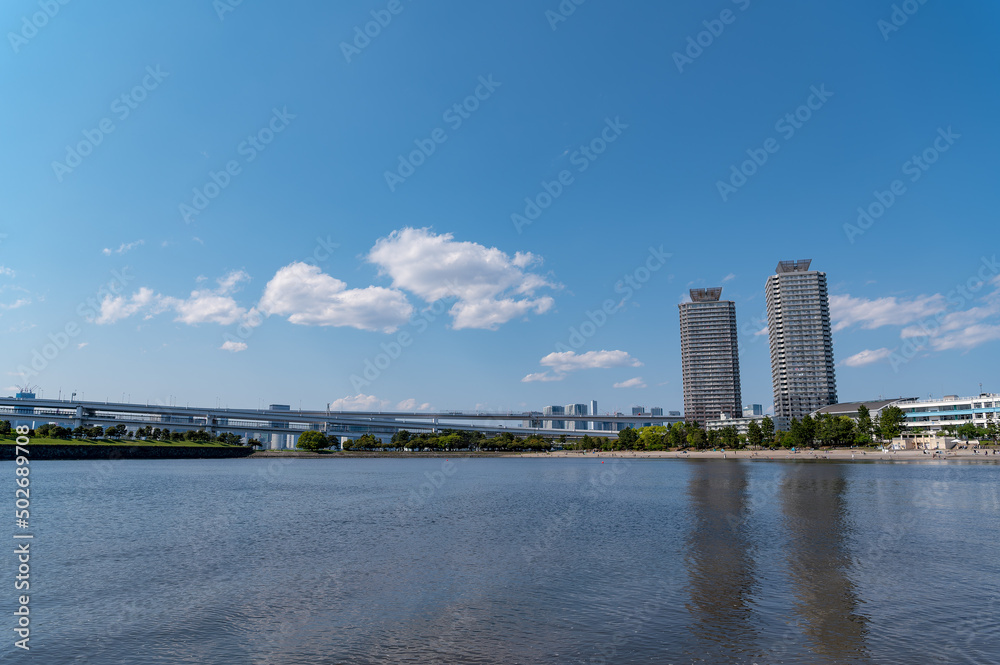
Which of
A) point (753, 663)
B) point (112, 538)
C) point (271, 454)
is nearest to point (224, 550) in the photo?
point (112, 538)

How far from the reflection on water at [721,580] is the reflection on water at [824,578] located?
5.83 feet

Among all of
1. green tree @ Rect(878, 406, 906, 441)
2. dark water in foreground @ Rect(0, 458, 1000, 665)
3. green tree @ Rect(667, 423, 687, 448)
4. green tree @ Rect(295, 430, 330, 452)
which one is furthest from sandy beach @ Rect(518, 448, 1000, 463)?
green tree @ Rect(295, 430, 330, 452)

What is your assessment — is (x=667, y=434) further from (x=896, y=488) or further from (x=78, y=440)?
(x=78, y=440)

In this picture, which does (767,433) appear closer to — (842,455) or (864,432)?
(864,432)

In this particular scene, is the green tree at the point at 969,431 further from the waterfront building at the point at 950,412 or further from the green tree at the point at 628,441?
the green tree at the point at 628,441

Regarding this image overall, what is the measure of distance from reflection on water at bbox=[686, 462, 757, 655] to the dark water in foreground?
0.40 ft

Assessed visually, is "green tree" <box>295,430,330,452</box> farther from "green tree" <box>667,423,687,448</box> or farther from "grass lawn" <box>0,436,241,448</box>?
"green tree" <box>667,423,687,448</box>

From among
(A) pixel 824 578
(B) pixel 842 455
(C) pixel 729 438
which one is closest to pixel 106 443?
(A) pixel 824 578

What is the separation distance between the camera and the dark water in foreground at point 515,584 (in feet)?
53.5

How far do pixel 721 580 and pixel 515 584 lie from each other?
329 inches

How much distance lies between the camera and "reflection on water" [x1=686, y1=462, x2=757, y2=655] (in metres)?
17.0

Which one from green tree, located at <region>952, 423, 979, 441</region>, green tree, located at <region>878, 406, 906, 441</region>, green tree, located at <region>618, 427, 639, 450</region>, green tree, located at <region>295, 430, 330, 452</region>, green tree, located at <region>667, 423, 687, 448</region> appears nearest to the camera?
green tree, located at <region>878, 406, 906, 441</region>

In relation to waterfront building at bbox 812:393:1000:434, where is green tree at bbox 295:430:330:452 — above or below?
below

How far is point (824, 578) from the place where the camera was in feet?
76.7
